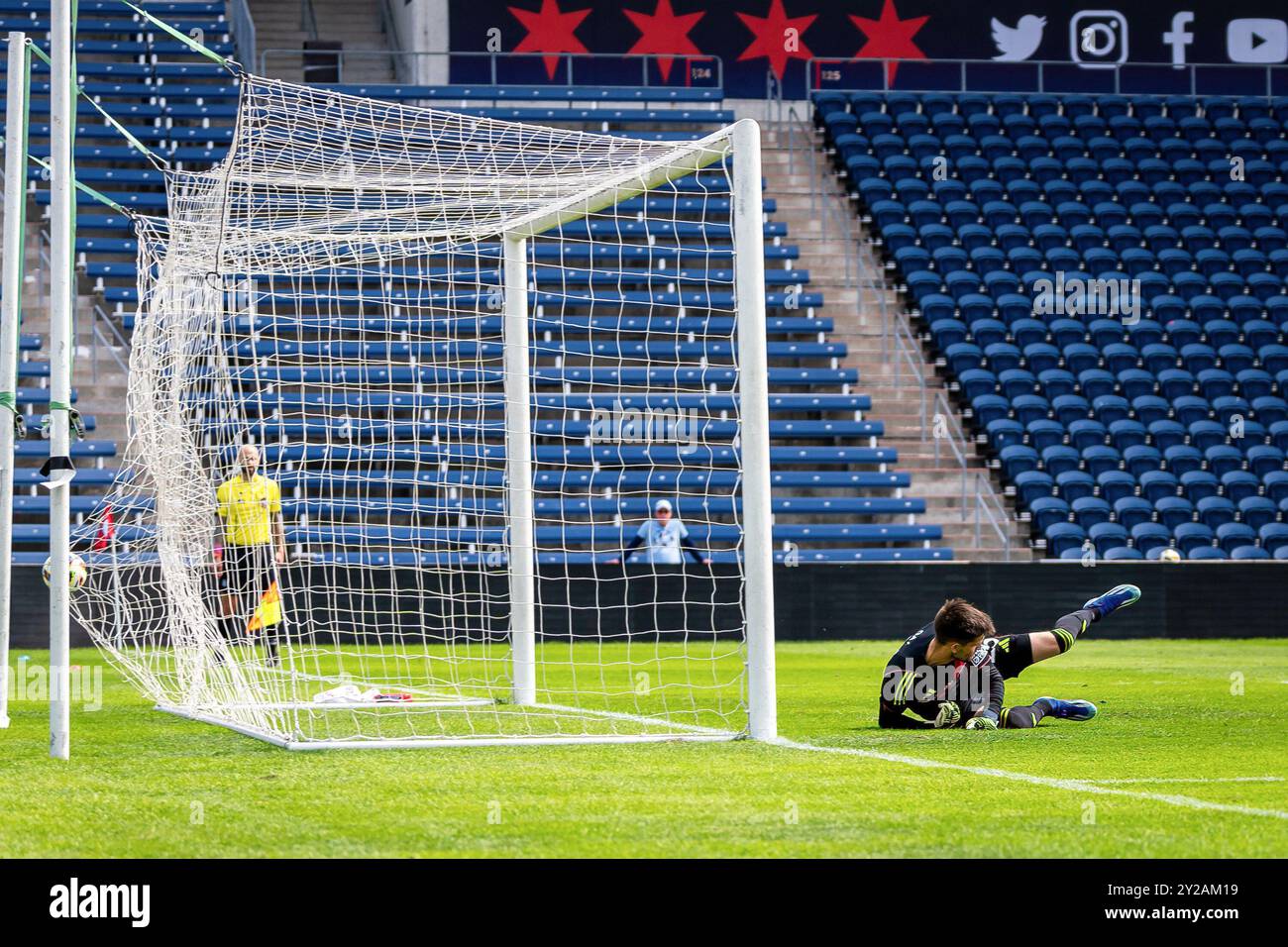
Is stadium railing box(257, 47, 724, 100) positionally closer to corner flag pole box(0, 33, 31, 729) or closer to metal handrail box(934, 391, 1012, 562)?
metal handrail box(934, 391, 1012, 562)

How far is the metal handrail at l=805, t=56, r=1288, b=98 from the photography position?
25344mm

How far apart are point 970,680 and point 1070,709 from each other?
621mm

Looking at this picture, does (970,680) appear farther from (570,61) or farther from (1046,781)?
(570,61)

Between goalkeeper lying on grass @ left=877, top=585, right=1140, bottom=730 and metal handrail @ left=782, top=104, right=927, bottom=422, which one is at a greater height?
metal handrail @ left=782, top=104, right=927, bottom=422

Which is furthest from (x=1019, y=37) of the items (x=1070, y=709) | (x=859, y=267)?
(x=1070, y=709)

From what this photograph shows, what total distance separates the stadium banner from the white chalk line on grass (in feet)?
59.1

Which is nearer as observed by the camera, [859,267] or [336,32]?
[859,267]

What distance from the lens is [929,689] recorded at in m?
8.12

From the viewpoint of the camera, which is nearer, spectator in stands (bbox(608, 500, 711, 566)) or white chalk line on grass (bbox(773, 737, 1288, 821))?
white chalk line on grass (bbox(773, 737, 1288, 821))

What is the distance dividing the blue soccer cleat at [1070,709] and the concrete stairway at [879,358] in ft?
33.7

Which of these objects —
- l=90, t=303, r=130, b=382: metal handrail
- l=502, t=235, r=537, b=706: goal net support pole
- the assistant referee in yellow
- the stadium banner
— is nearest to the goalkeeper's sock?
l=502, t=235, r=537, b=706: goal net support pole
